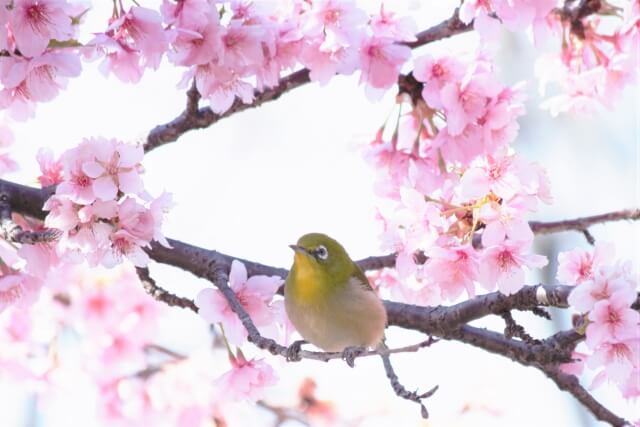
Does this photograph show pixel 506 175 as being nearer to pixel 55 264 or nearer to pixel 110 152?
pixel 110 152

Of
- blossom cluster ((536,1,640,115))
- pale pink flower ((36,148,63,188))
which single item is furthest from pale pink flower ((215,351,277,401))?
blossom cluster ((536,1,640,115))

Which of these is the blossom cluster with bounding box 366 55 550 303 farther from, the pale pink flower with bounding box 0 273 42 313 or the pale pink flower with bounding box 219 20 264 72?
the pale pink flower with bounding box 0 273 42 313

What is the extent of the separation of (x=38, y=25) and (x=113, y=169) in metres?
0.38

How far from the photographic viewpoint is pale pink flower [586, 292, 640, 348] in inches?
85.0

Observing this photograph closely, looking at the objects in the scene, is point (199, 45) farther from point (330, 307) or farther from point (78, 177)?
point (330, 307)

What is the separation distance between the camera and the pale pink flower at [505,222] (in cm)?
249

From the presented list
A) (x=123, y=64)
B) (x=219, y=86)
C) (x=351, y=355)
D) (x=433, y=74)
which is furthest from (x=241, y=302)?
(x=433, y=74)

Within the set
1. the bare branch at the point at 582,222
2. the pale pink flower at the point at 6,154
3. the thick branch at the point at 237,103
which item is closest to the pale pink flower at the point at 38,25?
the thick branch at the point at 237,103

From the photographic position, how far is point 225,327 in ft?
8.07

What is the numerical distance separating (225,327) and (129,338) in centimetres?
216

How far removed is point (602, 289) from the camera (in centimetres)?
219

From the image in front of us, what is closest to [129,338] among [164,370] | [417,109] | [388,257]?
[164,370]

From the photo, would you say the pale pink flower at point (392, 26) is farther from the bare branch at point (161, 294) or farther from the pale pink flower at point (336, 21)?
the bare branch at point (161, 294)

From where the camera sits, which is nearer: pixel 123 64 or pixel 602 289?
pixel 602 289
